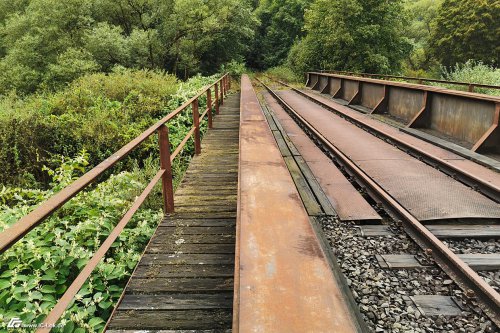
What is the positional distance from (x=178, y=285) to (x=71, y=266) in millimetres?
1263

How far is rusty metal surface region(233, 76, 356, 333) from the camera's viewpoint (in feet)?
4.92

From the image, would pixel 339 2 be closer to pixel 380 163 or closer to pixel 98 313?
pixel 380 163

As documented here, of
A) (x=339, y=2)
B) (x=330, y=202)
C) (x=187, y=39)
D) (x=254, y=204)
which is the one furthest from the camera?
(x=187, y=39)

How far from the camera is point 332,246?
3.85m

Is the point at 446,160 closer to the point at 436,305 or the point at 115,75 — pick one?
the point at 436,305

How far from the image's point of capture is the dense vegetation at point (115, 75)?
3.55 metres

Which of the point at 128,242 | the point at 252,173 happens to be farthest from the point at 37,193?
the point at 252,173

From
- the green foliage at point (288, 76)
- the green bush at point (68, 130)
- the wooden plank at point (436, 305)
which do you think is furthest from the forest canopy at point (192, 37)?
the wooden plank at point (436, 305)

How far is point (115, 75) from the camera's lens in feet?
56.5

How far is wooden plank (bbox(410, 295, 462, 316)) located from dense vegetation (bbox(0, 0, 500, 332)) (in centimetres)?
250

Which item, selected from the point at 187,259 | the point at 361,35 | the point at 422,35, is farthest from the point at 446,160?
the point at 422,35

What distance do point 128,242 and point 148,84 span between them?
38.9 ft

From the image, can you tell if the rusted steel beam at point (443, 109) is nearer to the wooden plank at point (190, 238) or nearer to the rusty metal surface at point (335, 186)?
the rusty metal surface at point (335, 186)

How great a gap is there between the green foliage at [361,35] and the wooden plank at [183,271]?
89.0 feet
